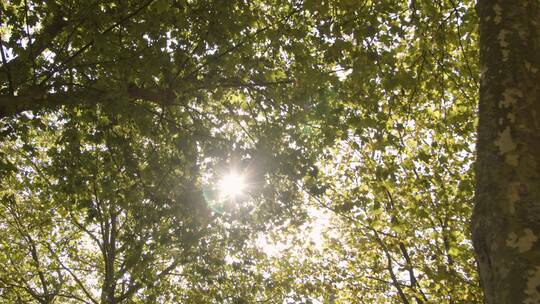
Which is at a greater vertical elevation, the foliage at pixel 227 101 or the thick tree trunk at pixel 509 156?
the foliage at pixel 227 101

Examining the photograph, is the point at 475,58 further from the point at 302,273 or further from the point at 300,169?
the point at 302,273

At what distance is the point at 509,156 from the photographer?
243 cm

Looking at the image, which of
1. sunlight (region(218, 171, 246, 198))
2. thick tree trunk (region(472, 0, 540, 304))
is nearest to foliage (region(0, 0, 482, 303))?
sunlight (region(218, 171, 246, 198))

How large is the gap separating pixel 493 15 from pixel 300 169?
5937 millimetres

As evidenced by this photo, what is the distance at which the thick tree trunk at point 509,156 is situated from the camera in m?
2.08

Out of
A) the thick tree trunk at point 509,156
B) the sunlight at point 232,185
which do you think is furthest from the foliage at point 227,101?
the thick tree trunk at point 509,156

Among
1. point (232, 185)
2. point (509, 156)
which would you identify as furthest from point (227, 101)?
point (509, 156)

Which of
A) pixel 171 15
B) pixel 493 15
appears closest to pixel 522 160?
pixel 493 15

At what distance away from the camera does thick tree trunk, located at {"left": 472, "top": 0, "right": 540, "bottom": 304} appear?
2082 millimetres

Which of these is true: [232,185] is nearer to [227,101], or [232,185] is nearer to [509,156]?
[227,101]

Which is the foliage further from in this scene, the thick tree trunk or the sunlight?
the thick tree trunk

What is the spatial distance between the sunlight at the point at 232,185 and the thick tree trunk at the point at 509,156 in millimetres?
6441

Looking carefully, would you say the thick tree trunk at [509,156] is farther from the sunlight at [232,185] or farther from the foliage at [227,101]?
the sunlight at [232,185]

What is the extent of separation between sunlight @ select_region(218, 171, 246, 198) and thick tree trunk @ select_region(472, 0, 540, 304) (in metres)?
6.44
